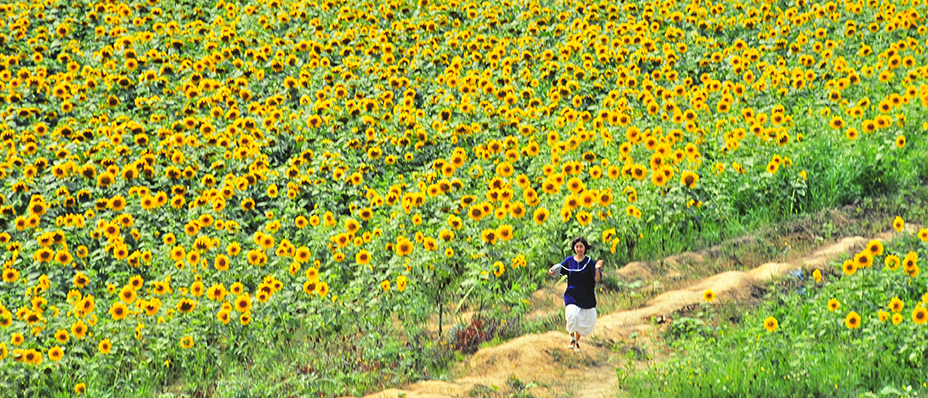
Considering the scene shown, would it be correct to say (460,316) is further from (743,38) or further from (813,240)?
(743,38)

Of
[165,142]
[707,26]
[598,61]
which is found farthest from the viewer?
[707,26]

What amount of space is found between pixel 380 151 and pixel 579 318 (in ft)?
17.0

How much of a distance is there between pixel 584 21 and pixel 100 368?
9.85 meters

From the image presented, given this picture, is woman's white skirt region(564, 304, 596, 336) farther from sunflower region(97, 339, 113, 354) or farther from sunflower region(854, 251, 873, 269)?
sunflower region(97, 339, 113, 354)

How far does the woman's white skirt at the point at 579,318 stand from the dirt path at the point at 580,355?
6.8 inches

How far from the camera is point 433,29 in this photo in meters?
14.8

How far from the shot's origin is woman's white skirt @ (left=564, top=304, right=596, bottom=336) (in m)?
6.12

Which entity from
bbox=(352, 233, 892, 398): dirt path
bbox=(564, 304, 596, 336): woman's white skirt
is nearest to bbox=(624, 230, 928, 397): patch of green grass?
bbox=(352, 233, 892, 398): dirt path

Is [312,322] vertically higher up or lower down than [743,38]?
lower down

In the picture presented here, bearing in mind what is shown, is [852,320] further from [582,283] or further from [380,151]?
[380,151]

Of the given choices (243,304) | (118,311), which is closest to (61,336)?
(118,311)

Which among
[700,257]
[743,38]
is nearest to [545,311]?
[700,257]

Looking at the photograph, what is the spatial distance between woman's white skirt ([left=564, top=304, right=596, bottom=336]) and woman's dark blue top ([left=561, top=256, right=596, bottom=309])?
0.12 ft

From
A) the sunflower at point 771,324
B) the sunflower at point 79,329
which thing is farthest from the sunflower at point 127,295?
the sunflower at point 771,324
